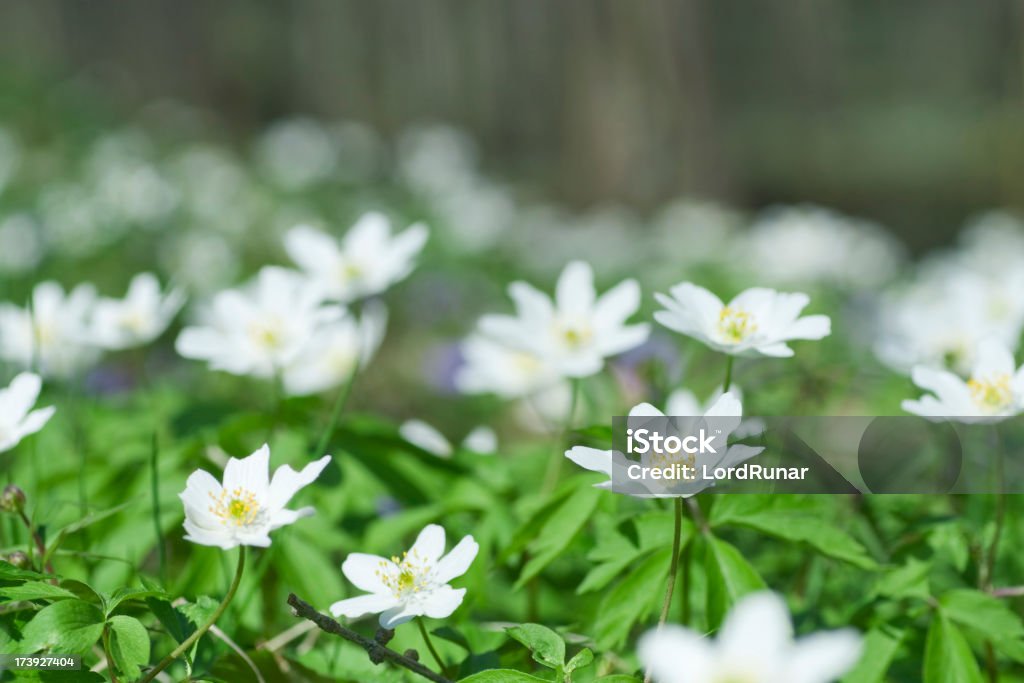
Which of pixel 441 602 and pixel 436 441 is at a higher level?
pixel 441 602

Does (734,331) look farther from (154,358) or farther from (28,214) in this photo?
(28,214)

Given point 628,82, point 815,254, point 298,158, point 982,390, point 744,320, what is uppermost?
point 744,320

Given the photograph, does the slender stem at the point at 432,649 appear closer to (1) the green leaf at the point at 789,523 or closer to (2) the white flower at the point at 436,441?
(1) the green leaf at the point at 789,523

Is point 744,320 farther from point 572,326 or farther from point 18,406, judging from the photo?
point 18,406

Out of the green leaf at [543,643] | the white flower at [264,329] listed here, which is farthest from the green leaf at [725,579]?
the white flower at [264,329]

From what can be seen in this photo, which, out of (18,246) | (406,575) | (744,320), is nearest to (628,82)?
(18,246)

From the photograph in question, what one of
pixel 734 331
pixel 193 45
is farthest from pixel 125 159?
pixel 193 45
